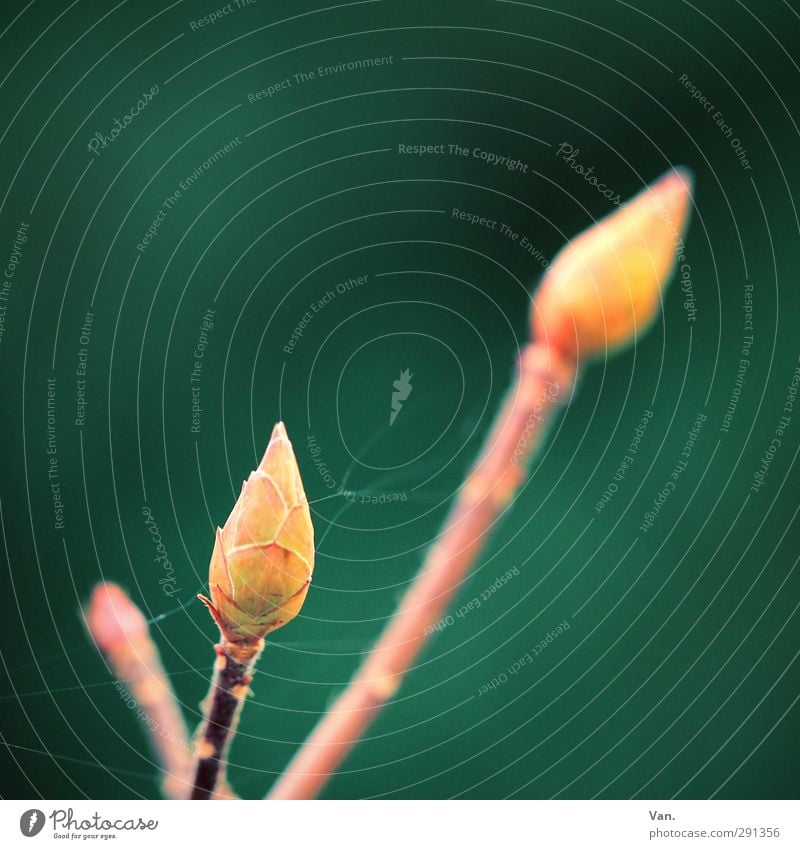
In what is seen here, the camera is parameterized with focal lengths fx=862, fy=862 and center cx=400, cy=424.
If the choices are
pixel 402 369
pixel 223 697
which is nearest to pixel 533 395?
pixel 402 369

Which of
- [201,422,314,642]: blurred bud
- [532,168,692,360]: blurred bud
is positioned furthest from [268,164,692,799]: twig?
[201,422,314,642]: blurred bud

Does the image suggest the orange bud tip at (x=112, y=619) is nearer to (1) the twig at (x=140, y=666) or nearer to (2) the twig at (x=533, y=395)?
(1) the twig at (x=140, y=666)

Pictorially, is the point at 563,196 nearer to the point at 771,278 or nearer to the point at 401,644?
the point at 771,278

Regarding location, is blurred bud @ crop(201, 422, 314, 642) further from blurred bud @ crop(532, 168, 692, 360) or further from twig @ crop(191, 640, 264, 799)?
blurred bud @ crop(532, 168, 692, 360)

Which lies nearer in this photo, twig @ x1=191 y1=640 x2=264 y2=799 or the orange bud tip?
twig @ x1=191 y1=640 x2=264 y2=799

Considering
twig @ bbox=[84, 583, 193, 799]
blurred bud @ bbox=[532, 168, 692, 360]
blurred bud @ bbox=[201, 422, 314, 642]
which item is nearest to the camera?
blurred bud @ bbox=[201, 422, 314, 642]

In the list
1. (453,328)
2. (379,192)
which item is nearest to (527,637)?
(453,328)
